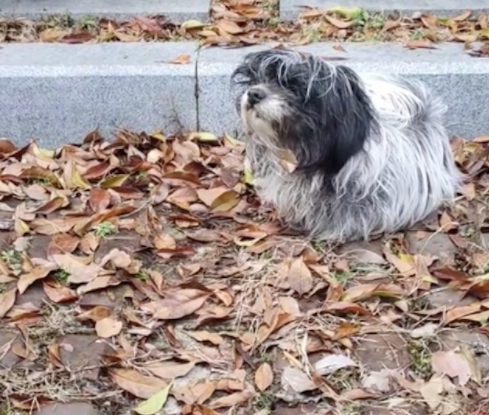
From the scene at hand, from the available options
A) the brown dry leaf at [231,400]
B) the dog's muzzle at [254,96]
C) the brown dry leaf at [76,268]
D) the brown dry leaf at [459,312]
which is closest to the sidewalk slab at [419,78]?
A: the dog's muzzle at [254,96]

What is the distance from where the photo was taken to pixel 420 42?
15.9 ft

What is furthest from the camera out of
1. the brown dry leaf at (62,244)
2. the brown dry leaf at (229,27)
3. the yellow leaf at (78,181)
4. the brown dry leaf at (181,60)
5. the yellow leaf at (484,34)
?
the brown dry leaf at (229,27)

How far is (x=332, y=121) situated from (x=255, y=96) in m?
0.30

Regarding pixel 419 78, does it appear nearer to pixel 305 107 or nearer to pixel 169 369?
pixel 305 107

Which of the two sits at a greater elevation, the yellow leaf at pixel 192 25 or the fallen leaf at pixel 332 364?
the yellow leaf at pixel 192 25

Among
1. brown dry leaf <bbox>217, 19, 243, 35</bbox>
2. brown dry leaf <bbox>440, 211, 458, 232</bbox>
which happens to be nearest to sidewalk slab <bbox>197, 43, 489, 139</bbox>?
brown dry leaf <bbox>217, 19, 243, 35</bbox>

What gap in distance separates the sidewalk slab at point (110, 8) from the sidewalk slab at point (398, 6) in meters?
0.46

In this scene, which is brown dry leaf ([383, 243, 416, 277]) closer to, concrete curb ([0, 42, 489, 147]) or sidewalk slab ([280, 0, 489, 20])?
concrete curb ([0, 42, 489, 147])

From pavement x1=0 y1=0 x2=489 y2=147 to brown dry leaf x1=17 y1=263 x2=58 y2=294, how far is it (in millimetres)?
1272

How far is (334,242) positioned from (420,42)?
1.56m

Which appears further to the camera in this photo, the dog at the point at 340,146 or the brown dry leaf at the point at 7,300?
the dog at the point at 340,146

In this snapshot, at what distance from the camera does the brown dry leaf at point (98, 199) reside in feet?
13.2

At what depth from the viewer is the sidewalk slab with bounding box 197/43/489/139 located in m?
4.53

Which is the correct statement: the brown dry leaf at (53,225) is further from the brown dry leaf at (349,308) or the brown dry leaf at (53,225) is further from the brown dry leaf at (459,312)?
the brown dry leaf at (459,312)
